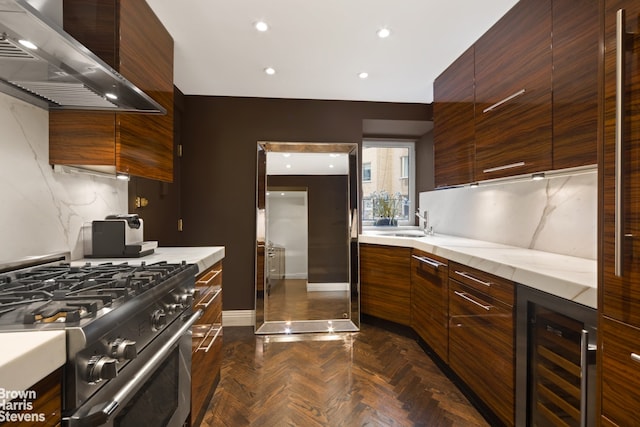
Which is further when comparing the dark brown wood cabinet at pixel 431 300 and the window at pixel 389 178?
the window at pixel 389 178

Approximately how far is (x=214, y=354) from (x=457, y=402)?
159 centimetres

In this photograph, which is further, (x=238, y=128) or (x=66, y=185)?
(x=238, y=128)

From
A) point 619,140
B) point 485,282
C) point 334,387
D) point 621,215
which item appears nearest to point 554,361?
point 485,282

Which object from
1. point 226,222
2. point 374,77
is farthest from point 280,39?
point 226,222

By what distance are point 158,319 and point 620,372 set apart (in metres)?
1.54

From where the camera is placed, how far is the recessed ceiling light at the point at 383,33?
212cm

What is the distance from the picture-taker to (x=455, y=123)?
8.34 feet

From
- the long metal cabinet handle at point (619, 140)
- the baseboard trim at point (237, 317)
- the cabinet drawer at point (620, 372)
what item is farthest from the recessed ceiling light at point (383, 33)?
the baseboard trim at point (237, 317)

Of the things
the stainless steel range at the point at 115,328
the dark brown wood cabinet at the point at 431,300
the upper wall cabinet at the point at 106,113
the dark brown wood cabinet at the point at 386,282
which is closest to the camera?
the stainless steel range at the point at 115,328

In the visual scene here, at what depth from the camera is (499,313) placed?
1.62 meters

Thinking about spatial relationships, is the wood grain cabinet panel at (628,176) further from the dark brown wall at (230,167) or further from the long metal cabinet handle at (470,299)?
the dark brown wall at (230,167)

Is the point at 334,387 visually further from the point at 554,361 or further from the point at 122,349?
the point at 122,349

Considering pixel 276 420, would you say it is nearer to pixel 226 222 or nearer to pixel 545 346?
pixel 545 346

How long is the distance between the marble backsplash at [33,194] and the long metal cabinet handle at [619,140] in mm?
2300
